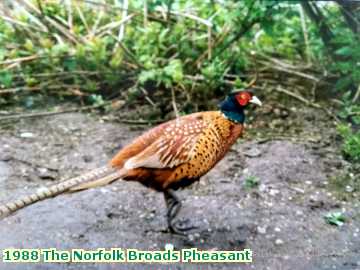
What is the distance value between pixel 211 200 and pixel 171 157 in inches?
20.1

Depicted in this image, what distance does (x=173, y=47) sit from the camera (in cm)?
380

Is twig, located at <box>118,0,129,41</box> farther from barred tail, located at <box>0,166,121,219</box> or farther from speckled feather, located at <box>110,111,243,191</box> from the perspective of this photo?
barred tail, located at <box>0,166,121,219</box>

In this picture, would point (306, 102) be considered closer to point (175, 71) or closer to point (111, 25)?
point (175, 71)

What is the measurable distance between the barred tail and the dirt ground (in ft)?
0.67

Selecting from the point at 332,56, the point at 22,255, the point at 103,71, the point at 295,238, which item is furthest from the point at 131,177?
the point at 332,56

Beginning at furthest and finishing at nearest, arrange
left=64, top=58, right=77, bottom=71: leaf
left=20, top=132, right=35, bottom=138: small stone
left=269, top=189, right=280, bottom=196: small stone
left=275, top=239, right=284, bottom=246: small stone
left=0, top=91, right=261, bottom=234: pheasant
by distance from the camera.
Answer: left=64, top=58, right=77, bottom=71: leaf
left=20, top=132, right=35, bottom=138: small stone
left=269, top=189, right=280, bottom=196: small stone
left=275, top=239, right=284, bottom=246: small stone
left=0, top=91, right=261, bottom=234: pheasant

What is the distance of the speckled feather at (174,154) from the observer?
7.97 feet

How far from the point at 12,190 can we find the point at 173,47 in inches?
52.7

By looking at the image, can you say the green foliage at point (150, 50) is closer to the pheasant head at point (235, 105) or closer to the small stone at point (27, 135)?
the small stone at point (27, 135)

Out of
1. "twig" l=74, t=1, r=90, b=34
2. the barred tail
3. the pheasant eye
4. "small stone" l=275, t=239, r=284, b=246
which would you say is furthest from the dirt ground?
"twig" l=74, t=1, r=90, b=34

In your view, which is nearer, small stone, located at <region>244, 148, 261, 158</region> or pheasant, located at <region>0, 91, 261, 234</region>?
pheasant, located at <region>0, 91, 261, 234</region>

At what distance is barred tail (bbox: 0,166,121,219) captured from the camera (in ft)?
7.21

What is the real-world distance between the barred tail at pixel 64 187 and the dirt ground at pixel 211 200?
0.20 m

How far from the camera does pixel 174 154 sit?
243 centimetres
